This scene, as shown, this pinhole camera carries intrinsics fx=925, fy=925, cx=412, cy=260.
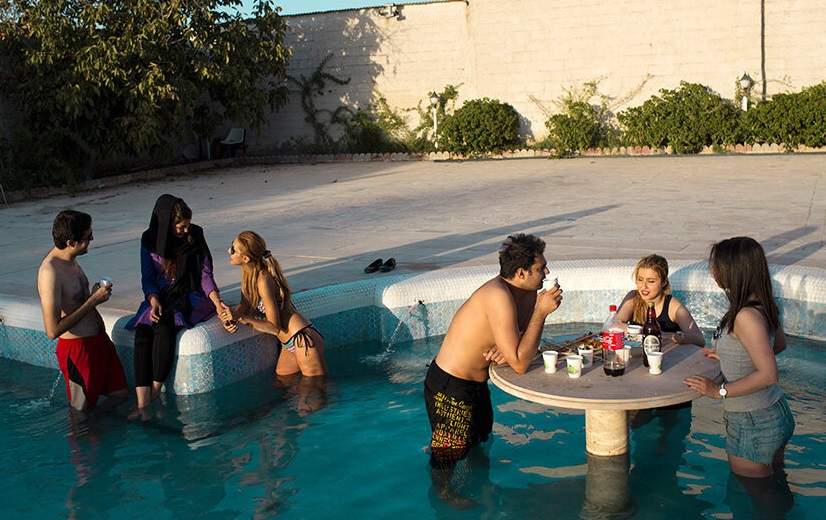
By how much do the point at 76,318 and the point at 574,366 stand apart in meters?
3.27

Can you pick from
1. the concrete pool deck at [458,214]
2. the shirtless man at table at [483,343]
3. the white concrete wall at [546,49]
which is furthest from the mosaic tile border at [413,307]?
the white concrete wall at [546,49]

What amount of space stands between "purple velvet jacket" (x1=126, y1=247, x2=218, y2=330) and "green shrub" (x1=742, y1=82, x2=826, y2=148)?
45.2 feet

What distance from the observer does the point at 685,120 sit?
18.1 metres

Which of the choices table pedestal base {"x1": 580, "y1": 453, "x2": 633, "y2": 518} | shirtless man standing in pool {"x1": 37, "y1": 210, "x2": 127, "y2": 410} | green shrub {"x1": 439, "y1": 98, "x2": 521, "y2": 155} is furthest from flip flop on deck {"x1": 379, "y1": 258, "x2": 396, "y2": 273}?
green shrub {"x1": 439, "y1": 98, "x2": 521, "y2": 155}

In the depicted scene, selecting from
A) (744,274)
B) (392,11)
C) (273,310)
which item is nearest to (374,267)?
(273,310)

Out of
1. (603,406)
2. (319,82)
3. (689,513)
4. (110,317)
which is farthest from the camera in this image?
(319,82)

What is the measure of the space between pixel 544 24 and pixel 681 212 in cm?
997

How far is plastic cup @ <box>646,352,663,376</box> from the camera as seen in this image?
163 inches

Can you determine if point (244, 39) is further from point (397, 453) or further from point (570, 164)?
point (397, 453)

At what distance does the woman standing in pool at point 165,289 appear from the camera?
6094 millimetres

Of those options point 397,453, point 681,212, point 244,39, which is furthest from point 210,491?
point 244,39

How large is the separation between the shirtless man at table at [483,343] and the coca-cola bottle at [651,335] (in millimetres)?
524

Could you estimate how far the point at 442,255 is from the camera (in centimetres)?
917

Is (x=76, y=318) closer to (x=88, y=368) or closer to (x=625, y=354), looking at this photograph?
(x=88, y=368)
